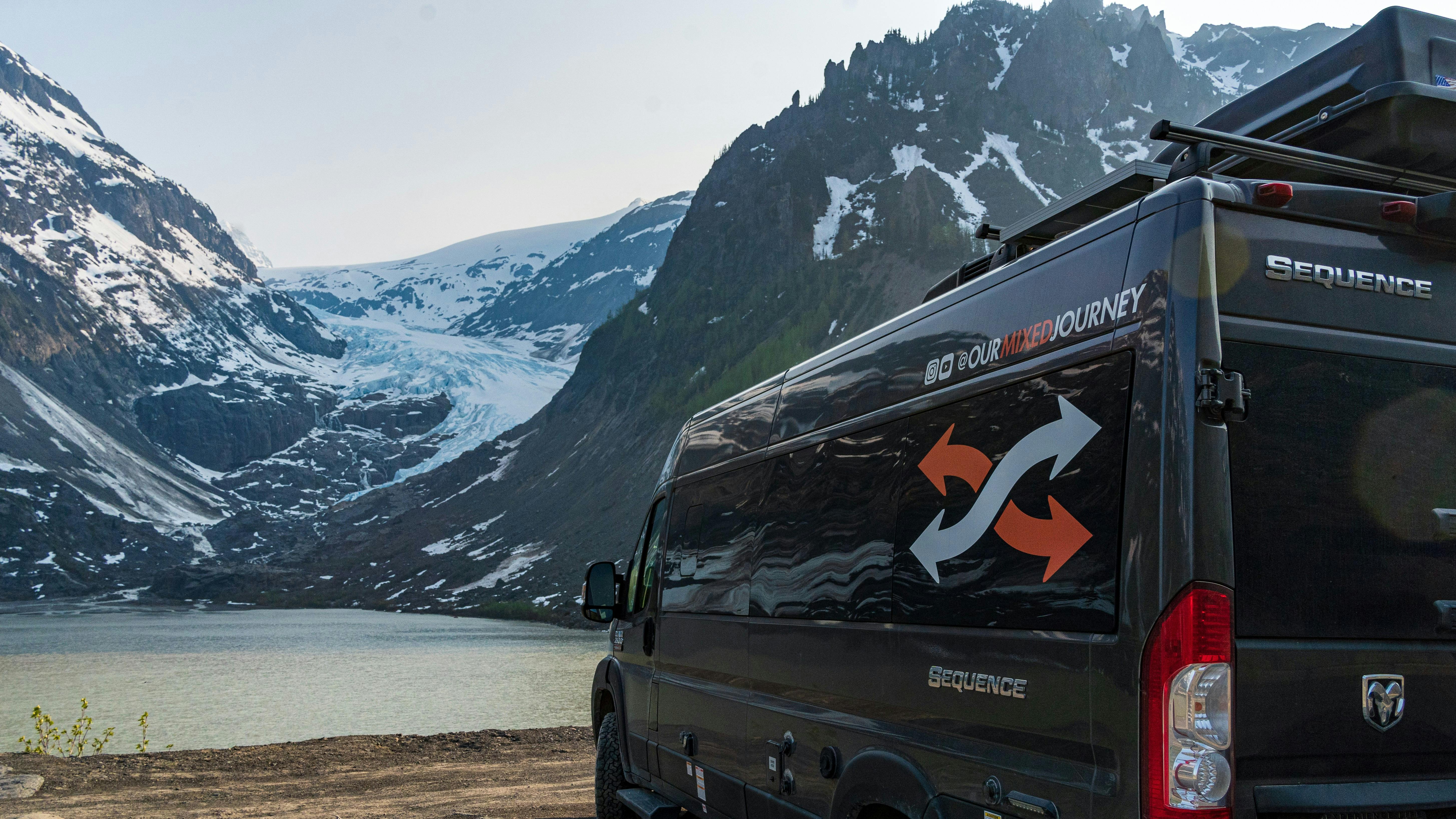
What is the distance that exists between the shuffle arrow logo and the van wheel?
4831 millimetres

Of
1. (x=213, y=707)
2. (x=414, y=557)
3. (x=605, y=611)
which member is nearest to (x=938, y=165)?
(x=414, y=557)

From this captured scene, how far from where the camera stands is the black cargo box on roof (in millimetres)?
4289

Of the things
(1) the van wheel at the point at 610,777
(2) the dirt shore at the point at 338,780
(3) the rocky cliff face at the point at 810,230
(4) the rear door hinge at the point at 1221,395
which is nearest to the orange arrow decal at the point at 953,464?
(4) the rear door hinge at the point at 1221,395

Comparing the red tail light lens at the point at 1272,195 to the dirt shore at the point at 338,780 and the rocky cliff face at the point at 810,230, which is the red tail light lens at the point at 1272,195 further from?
the rocky cliff face at the point at 810,230

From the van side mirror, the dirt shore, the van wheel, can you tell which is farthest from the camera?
the dirt shore

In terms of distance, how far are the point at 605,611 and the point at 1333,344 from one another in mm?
5710

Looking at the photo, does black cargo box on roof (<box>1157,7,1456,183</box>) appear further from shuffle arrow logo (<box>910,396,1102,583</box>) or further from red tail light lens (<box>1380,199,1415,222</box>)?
shuffle arrow logo (<box>910,396,1102,583</box>)

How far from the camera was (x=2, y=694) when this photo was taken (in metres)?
38.2

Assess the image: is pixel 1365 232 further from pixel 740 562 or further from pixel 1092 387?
A: pixel 740 562

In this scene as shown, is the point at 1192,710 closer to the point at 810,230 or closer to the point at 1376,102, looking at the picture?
the point at 1376,102

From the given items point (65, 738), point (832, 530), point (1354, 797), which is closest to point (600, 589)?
point (832, 530)

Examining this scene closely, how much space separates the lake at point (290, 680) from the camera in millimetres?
28453

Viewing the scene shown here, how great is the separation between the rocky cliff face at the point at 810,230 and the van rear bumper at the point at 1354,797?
114m

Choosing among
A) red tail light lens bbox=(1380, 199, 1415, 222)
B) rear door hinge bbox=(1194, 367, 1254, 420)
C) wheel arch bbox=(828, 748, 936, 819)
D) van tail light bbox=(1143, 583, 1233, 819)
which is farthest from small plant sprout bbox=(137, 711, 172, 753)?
red tail light lens bbox=(1380, 199, 1415, 222)
